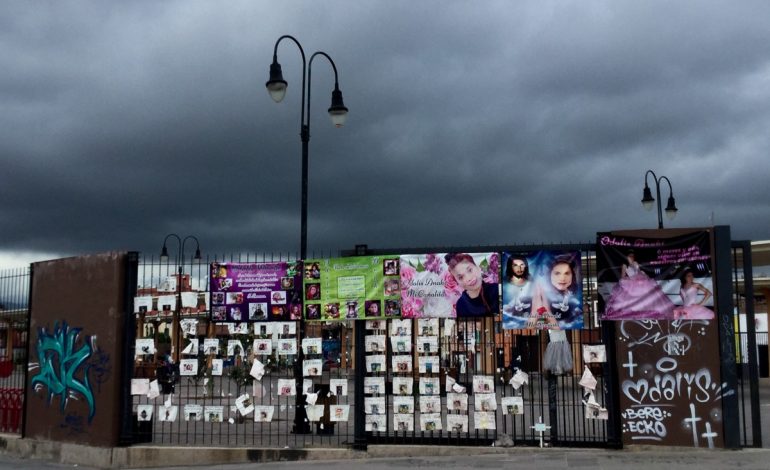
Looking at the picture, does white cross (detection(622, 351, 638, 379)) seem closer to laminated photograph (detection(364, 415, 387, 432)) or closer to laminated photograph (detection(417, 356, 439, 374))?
laminated photograph (detection(417, 356, 439, 374))

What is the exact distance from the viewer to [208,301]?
12.4 meters

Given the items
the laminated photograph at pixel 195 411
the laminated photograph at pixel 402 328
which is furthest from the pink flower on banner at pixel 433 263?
the laminated photograph at pixel 195 411

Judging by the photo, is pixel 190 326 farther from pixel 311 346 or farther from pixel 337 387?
pixel 337 387

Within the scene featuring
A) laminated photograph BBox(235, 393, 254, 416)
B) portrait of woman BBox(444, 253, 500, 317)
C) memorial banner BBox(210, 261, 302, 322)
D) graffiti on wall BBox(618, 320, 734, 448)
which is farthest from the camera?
memorial banner BBox(210, 261, 302, 322)

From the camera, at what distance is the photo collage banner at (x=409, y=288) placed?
11281 mm

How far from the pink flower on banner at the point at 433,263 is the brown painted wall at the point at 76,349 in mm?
5228

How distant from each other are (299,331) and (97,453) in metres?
4.02

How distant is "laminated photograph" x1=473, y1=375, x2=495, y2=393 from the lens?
1130 centimetres

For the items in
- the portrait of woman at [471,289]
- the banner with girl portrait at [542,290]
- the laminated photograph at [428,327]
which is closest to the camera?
the banner with girl portrait at [542,290]

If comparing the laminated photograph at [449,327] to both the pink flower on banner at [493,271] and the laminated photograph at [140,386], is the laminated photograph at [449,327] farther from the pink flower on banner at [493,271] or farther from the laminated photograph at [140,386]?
the laminated photograph at [140,386]

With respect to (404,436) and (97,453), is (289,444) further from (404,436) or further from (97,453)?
(97,453)

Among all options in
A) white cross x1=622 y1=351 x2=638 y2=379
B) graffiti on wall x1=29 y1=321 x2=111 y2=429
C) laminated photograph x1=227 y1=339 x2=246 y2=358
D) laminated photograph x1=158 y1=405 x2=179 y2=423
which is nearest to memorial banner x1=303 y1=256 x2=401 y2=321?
laminated photograph x1=227 y1=339 x2=246 y2=358

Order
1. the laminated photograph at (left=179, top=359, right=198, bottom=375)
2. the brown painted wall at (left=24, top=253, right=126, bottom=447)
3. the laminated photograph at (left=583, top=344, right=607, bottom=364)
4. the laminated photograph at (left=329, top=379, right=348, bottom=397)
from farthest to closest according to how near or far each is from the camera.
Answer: the brown painted wall at (left=24, top=253, right=126, bottom=447)
the laminated photograph at (left=179, top=359, right=198, bottom=375)
the laminated photograph at (left=329, top=379, right=348, bottom=397)
the laminated photograph at (left=583, top=344, right=607, bottom=364)

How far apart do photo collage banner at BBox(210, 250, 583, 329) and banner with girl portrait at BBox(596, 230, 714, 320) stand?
18.0 inches
